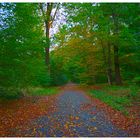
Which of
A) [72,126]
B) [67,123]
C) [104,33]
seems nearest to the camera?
[72,126]

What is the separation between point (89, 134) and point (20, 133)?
1.79 meters

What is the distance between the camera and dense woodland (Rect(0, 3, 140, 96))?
11.0 meters

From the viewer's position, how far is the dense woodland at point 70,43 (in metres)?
11.0

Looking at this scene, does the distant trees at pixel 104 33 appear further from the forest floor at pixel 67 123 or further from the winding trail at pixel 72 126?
the winding trail at pixel 72 126

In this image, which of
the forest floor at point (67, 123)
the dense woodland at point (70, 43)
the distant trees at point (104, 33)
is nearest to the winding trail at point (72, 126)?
the forest floor at point (67, 123)

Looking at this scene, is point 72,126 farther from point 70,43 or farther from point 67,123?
point 70,43

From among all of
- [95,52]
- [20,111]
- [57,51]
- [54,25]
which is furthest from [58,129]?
[57,51]

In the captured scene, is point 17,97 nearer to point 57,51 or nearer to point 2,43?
point 2,43

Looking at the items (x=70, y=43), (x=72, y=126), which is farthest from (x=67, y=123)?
(x=70, y=43)

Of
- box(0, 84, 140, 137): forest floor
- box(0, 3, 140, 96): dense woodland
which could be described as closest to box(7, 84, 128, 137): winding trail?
box(0, 84, 140, 137): forest floor

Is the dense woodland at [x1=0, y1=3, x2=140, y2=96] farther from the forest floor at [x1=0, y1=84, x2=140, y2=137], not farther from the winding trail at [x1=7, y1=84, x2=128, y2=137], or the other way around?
the winding trail at [x1=7, y1=84, x2=128, y2=137]

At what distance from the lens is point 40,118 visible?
9562mm

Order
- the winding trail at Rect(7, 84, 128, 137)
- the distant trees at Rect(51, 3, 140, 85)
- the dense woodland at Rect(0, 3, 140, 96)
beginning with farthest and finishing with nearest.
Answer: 1. the distant trees at Rect(51, 3, 140, 85)
2. the dense woodland at Rect(0, 3, 140, 96)
3. the winding trail at Rect(7, 84, 128, 137)

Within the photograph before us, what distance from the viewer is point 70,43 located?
27.1 meters
